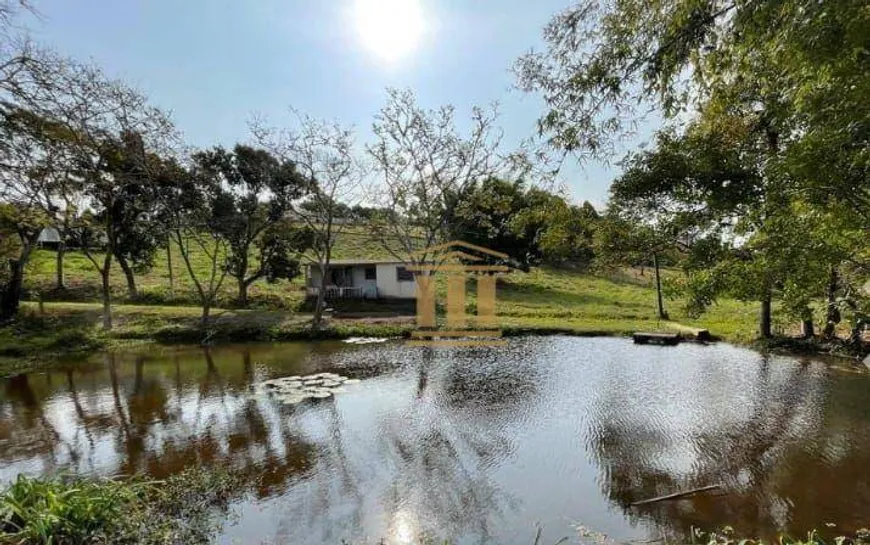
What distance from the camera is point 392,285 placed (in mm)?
21234

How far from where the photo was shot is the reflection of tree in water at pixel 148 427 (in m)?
5.60

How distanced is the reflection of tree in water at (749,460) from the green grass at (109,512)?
398cm

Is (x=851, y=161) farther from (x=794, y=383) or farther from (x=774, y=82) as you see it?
(x=794, y=383)

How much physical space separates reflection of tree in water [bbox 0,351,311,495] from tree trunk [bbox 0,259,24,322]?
6.21 meters

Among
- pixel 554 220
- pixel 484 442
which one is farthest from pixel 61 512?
pixel 554 220

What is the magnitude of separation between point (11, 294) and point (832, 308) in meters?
20.1

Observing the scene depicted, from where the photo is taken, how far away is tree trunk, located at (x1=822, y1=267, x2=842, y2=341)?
5.72 metres

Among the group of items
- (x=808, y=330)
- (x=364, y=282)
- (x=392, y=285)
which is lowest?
(x=808, y=330)

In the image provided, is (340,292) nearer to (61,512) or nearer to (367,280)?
(367,280)

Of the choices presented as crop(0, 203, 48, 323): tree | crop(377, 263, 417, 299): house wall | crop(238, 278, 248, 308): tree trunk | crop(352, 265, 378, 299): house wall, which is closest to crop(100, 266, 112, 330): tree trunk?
crop(0, 203, 48, 323): tree

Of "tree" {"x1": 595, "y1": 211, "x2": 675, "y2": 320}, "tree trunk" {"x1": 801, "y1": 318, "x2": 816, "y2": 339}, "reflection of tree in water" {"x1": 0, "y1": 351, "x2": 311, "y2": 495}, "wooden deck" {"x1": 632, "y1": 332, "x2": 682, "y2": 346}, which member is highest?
"tree" {"x1": 595, "y1": 211, "x2": 675, "y2": 320}

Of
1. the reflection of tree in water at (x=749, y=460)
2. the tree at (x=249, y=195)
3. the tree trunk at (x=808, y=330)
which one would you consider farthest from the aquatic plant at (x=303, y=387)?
the tree trunk at (x=808, y=330)

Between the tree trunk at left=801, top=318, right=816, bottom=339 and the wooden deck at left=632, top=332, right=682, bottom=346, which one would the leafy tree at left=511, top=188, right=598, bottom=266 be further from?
the tree trunk at left=801, top=318, right=816, bottom=339

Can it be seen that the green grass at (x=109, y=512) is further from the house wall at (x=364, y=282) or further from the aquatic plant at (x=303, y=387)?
the house wall at (x=364, y=282)
